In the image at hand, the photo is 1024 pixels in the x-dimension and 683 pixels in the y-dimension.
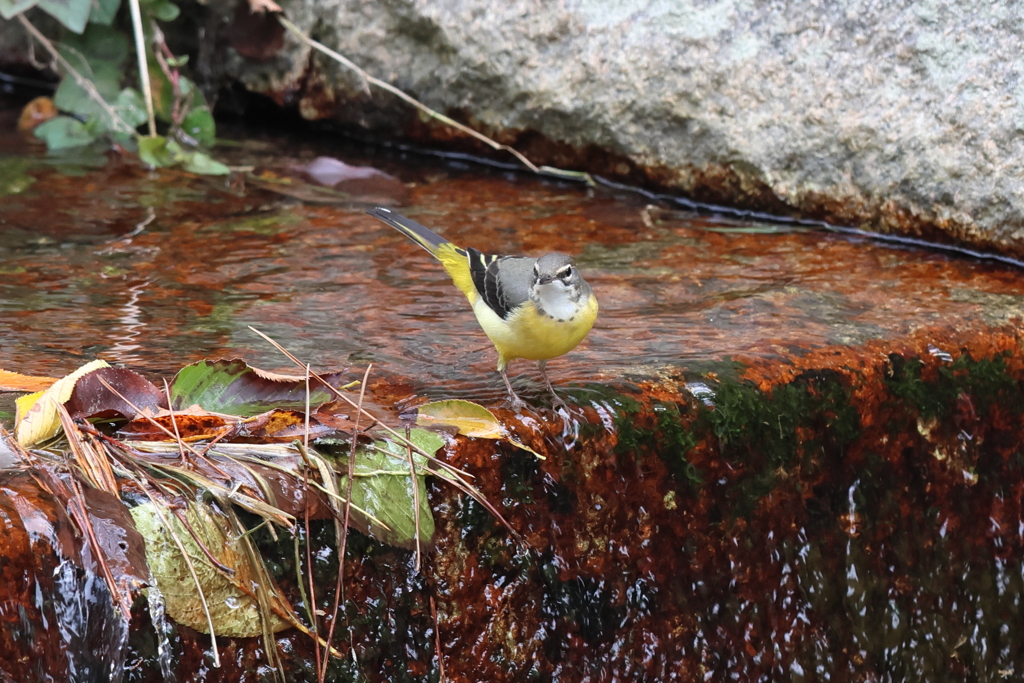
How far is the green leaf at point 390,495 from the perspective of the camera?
115 inches

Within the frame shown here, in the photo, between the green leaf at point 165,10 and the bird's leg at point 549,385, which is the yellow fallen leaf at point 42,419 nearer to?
the bird's leg at point 549,385

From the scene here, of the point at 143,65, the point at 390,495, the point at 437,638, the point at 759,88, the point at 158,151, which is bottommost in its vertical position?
the point at 437,638

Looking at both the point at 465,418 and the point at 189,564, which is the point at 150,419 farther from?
the point at 465,418

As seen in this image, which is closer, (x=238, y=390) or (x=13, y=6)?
(x=238, y=390)

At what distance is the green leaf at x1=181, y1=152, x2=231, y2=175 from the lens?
6.71 metres

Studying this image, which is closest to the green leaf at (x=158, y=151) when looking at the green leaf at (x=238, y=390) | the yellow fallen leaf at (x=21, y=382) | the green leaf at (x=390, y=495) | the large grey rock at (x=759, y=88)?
the large grey rock at (x=759, y=88)

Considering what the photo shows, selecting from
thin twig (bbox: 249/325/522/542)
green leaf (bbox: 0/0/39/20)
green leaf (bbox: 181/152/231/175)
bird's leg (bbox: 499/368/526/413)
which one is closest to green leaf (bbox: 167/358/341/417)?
thin twig (bbox: 249/325/522/542)

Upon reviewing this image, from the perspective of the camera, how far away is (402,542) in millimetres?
2949

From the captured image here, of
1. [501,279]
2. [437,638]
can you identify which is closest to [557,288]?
[501,279]

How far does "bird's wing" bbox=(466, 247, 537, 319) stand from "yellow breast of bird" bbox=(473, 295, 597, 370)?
0.19 feet

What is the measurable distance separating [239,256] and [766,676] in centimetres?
302

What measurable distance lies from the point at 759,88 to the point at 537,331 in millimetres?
2998

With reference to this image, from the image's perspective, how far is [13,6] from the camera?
255 inches

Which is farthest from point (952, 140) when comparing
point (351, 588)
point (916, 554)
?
point (351, 588)
